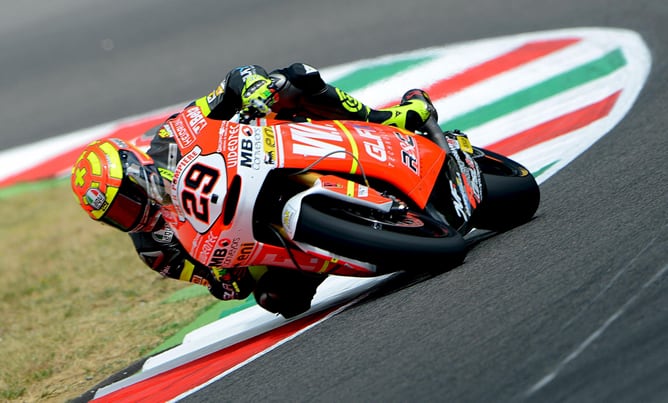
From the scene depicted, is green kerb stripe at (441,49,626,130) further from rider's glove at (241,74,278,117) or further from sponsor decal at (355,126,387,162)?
rider's glove at (241,74,278,117)

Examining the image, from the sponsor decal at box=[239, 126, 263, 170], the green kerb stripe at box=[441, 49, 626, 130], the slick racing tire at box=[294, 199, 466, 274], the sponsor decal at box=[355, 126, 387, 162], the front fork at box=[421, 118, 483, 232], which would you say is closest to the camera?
the slick racing tire at box=[294, 199, 466, 274]

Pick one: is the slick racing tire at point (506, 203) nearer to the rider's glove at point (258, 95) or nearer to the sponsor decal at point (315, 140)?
the sponsor decal at point (315, 140)

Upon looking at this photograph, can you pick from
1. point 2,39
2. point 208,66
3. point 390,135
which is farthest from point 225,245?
point 2,39

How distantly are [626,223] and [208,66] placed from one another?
7756 millimetres

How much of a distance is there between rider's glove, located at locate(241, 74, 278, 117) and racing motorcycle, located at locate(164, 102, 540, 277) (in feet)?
0.31

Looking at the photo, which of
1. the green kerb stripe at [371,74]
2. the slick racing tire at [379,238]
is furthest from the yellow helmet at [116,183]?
the green kerb stripe at [371,74]

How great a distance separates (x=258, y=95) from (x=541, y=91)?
3877mm

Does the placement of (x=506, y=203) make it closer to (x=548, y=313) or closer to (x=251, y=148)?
(x=251, y=148)

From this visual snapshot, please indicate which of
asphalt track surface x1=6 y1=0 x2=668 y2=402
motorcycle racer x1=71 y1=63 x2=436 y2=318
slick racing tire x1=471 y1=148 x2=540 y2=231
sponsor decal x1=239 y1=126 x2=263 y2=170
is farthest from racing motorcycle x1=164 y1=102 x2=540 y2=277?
slick racing tire x1=471 y1=148 x2=540 y2=231

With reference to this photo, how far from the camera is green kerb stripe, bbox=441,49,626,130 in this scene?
7.80 m

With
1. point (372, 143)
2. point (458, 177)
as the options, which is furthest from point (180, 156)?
point (458, 177)

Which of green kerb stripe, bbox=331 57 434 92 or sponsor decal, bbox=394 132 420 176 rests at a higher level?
green kerb stripe, bbox=331 57 434 92

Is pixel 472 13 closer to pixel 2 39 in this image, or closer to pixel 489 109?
pixel 489 109

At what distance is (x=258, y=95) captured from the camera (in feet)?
15.2
